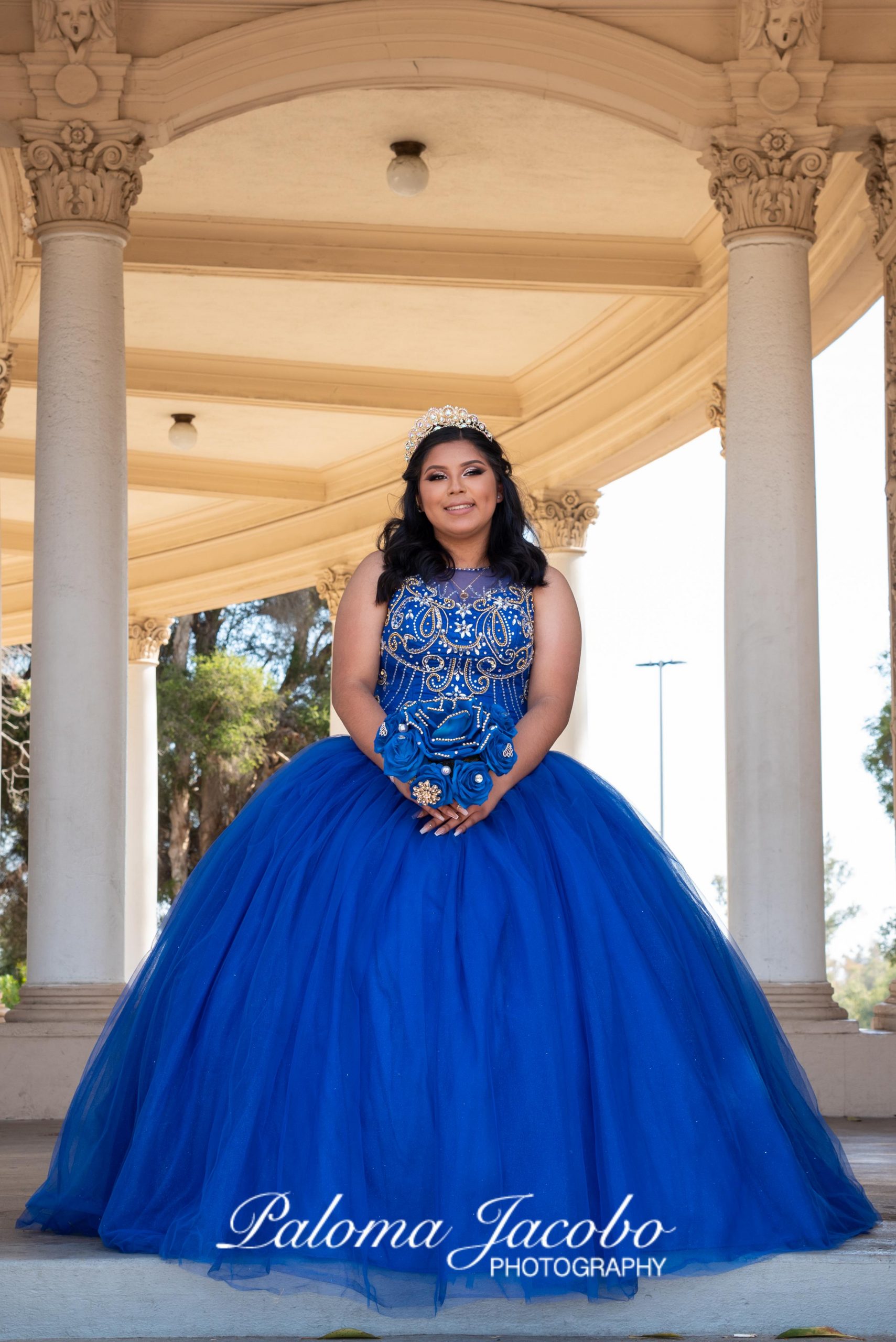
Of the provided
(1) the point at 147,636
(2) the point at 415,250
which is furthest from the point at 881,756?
(2) the point at 415,250

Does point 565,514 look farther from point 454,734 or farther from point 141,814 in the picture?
point 454,734

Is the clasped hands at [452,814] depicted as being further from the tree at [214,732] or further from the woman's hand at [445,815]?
the tree at [214,732]

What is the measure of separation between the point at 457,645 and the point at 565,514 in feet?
44.0

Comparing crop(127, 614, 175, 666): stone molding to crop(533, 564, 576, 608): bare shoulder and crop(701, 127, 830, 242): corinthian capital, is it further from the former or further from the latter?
crop(533, 564, 576, 608): bare shoulder

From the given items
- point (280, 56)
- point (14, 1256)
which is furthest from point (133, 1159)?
point (280, 56)

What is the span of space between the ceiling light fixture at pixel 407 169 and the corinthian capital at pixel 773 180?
3.21m

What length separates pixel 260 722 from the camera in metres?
37.3

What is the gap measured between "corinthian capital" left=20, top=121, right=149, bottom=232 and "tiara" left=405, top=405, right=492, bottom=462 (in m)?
5.40

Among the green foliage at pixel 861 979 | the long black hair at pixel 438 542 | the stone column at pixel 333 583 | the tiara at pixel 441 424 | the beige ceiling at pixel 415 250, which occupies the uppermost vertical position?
the beige ceiling at pixel 415 250

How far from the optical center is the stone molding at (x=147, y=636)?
80.8ft

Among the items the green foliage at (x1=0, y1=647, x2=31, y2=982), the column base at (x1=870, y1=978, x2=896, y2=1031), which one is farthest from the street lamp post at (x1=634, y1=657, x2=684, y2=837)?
the column base at (x1=870, y1=978, x2=896, y2=1031)

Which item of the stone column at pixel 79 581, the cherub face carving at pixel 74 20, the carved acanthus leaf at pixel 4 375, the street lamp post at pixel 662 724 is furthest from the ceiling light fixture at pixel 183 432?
the street lamp post at pixel 662 724

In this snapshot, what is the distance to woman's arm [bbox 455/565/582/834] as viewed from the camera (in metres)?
4.94

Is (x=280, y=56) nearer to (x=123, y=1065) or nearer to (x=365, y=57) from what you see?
(x=365, y=57)
